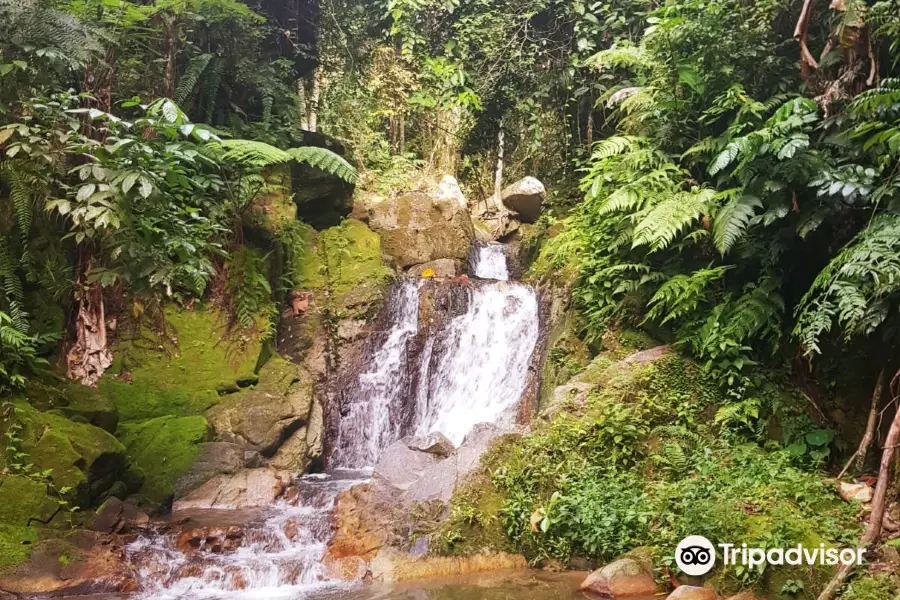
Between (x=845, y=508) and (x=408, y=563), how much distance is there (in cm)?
327

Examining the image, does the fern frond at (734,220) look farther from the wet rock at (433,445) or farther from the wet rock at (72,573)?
the wet rock at (72,573)

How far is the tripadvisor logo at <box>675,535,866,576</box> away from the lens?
391 centimetres

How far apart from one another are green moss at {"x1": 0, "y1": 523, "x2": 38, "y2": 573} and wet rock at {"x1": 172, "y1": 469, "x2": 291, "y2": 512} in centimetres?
169

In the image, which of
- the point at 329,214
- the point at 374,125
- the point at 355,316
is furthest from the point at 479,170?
the point at 355,316

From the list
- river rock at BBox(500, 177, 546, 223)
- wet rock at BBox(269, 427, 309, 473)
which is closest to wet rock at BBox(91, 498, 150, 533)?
wet rock at BBox(269, 427, 309, 473)

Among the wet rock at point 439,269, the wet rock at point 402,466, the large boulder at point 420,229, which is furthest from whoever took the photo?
the large boulder at point 420,229

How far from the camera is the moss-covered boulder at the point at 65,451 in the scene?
5344 mm

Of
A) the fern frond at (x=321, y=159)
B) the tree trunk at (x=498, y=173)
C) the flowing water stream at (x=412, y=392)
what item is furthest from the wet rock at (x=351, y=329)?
the tree trunk at (x=498, y=173)

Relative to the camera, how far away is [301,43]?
13.0 m

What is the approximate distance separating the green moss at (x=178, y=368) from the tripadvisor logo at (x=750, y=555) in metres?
5.85

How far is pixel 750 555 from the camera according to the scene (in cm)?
409

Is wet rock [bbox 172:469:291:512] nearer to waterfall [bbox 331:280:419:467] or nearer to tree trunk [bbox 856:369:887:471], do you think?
waterfall [bbox 331:280:419:467]

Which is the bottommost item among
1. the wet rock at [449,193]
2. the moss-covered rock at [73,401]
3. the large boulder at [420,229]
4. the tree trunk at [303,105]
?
the moss-covered rock at [73,401]

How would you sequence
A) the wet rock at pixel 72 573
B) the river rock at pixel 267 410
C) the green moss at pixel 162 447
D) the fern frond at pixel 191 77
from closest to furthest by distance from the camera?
the wet rock at pixel 72 573, the green moss at pixel 162 447, the river rock at pixel 267 410, the fern frond at pixel 191 77
